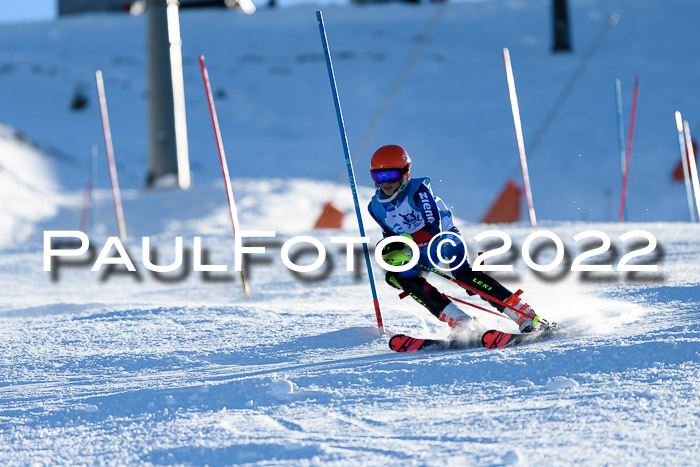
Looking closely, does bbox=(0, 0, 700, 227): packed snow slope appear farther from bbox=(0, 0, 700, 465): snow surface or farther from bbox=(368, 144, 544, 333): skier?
bbox=(368, 144, 544, 333): skier

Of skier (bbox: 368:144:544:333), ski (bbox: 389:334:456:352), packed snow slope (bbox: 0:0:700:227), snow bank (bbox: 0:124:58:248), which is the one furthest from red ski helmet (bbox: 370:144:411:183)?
packed snow slope (bbox: 0:0:700:227)

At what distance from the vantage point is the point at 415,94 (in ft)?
62.1

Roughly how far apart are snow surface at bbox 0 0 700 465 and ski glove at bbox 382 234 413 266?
407 mm

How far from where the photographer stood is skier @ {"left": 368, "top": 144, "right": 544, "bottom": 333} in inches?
167

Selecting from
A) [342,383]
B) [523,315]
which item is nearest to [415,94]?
[523,315]

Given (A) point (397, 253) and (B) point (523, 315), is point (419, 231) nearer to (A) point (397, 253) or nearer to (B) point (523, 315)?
(A) point (397, 253)

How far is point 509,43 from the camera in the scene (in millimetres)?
21766

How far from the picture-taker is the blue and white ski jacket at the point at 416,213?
4.28m

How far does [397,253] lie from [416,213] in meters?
0.22

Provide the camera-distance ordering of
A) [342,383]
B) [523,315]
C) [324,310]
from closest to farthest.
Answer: [342,383]
[523,315]
[324,310]

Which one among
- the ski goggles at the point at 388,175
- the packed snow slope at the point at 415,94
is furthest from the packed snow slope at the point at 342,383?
the packed snow slope at the point at 415,94

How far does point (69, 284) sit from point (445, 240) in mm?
4100

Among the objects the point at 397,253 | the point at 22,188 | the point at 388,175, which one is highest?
the point at 22,188

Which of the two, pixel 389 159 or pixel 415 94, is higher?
pixel 415 94
